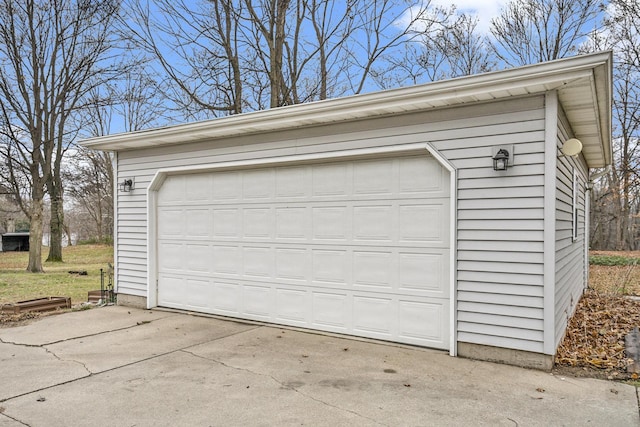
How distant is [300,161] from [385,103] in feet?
4.54

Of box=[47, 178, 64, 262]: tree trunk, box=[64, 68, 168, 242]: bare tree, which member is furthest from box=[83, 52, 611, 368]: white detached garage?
box=[47, 178, 64, 262]: tree trunk

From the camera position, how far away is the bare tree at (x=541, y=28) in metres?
13.4

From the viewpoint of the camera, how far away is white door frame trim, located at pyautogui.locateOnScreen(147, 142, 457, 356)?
4.29m

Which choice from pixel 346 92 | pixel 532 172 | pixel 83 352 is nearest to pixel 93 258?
pixel 346 92

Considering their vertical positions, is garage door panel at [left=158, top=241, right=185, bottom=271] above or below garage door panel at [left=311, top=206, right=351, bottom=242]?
below

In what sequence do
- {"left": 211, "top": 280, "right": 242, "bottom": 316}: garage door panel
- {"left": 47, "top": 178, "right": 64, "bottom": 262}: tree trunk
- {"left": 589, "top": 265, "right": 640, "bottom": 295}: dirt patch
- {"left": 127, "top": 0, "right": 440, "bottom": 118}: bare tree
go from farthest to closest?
{"left": 47, "top": 178, "right": 64, "bottom": 262}: tree trunk → {"left": 127, "top": 0, "right": 440, "bottom": 118}: bare tree → {"left": 589, "top": 265, "right": 640, "bottom": 295}: dirt patch → {"left": 211, "top": 280, "right": 242, "bottom": 316}: garage door panel

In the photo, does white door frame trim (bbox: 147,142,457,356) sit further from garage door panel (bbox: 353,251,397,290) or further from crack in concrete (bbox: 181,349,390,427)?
crack in concrete (bbox: 181,349,390,427)

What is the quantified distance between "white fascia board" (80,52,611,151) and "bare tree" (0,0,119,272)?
27.4ft

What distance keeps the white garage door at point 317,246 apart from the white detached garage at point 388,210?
0.05 feet

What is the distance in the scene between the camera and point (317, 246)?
527cm

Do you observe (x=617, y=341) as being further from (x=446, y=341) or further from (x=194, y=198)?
(x=194, y=198)

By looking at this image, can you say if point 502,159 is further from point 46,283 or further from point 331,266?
point 46,283

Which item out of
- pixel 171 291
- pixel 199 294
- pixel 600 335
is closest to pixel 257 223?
pixel 199 294

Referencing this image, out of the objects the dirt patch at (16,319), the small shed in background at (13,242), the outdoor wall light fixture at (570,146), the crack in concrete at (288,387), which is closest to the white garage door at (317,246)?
the outdoor wall light fixture at (570,146)
